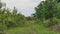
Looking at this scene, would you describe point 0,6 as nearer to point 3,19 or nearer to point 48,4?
point 3,19

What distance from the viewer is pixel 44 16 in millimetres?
34406

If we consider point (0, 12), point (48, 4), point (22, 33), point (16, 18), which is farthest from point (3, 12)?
point (22, 33)

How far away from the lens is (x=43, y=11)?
3362cm

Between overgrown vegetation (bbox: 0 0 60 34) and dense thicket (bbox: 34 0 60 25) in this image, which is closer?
overgrown vegetation (bbox: 0 0 60 34)

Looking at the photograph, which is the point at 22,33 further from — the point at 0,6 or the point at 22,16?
the point at 22,16

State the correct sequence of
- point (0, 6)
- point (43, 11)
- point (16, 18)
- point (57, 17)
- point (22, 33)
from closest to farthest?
point (22, 33), point (0, 6), point (16, 18), point (43, 11), point (57, 17)

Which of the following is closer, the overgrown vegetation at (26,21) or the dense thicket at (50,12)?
the overgrown vegetation at (26,21)

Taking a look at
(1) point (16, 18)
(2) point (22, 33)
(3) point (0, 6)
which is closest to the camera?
(2) point (22, 33)

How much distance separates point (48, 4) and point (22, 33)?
42.5 ft

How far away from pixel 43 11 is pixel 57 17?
3.66 meters

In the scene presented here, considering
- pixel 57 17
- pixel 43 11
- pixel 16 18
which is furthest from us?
pixel 57 17

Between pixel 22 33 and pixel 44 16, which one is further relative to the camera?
pixel 44 16

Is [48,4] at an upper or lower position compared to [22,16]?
upper

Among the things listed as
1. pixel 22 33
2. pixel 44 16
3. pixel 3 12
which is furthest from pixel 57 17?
pixel 22 33
